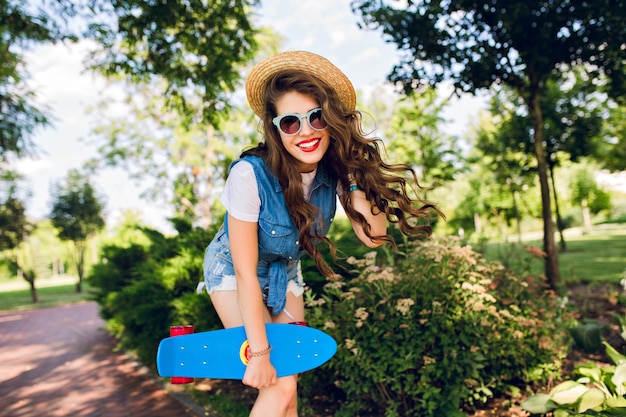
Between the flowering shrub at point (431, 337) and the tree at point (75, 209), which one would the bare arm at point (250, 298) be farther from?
the tree at point (75, 209)

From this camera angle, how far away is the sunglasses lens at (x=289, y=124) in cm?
192

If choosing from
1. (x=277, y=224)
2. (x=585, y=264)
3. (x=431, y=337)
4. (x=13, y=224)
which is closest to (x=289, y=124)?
(x=277, y=224)

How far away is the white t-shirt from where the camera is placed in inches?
70.8

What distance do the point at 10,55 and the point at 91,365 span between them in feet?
15.6

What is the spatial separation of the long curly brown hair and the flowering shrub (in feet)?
3.45

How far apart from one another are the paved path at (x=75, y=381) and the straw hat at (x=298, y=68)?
2.96 metres

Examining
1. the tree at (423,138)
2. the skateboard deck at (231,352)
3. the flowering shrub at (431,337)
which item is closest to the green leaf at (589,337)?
the flowering shrub at (431,337)

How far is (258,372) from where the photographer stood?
69.4 inches

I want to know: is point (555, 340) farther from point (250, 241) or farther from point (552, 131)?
point (552, 131)

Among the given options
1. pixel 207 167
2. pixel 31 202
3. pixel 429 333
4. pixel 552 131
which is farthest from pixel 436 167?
pixel 31 202

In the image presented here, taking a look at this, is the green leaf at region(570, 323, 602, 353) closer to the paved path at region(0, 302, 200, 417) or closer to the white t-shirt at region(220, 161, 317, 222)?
the paved path at region(0, 302, 200, 417)

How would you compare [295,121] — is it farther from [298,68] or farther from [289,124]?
[298,68]

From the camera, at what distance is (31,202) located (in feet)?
71.2

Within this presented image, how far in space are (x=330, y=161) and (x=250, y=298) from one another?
0.69m
